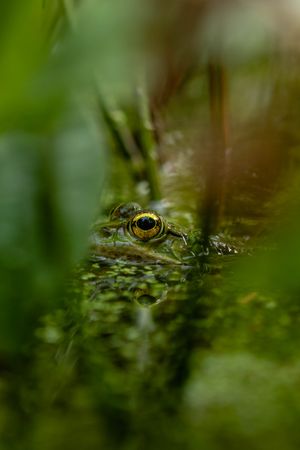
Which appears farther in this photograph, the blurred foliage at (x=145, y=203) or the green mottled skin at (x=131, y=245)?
the green mottled skin at (x=131, y=245)

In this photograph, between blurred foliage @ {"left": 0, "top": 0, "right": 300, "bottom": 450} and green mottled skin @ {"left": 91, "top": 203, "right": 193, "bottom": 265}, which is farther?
green mottled skin @ {"left": 91, "top": 203, "right": 193, "bottom": 265}

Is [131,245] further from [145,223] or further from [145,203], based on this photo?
[145,203]

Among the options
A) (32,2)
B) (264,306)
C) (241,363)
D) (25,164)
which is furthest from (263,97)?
(32,2)

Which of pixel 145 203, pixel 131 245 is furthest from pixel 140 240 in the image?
pixel 145 203

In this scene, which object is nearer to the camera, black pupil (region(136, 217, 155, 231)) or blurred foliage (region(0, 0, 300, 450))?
blurred foliage (region(0, 0, 300, 450))

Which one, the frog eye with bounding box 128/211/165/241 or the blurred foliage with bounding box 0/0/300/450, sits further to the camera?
the frog eye with bounding box 128/211/165/241
